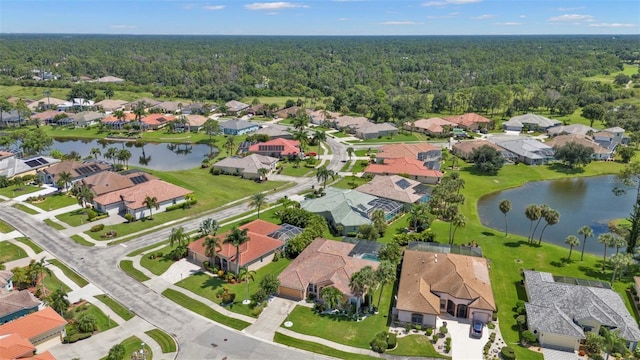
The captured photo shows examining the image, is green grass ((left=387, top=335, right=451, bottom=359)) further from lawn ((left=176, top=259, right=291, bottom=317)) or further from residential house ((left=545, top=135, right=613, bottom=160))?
residential house ((left=545, top=135, right=613, bottom=160))

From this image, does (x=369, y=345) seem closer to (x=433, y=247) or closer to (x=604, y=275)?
(x=433, y=247)

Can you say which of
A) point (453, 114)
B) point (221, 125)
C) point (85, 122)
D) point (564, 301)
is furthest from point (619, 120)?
point (85, 122)

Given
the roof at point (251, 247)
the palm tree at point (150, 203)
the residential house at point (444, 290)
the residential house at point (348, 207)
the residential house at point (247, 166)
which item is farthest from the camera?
the residential house at point (247, 166)

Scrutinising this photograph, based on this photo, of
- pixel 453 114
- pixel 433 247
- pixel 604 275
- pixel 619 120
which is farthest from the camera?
pixel 453 114

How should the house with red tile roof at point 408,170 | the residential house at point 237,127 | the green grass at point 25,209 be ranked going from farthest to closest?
the residential house at point 237,127 → the house with red tile roof at point 408,170 → the green grass at point 25,209

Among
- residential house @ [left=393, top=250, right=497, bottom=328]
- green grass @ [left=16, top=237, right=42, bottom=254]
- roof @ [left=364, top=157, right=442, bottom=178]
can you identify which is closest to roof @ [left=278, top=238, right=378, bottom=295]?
residential house @ [left=393, top=250, right=497, bottom=328]

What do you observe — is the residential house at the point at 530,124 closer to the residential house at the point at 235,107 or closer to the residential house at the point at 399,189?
the residential house at the point at 399,189

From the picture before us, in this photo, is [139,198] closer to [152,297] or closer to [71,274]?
[71,274]

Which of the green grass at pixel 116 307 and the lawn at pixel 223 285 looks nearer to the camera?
the green grass at pixel 116 307

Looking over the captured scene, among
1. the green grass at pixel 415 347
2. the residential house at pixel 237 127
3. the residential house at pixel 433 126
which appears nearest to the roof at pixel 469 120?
the residential house at pixel 433 126
